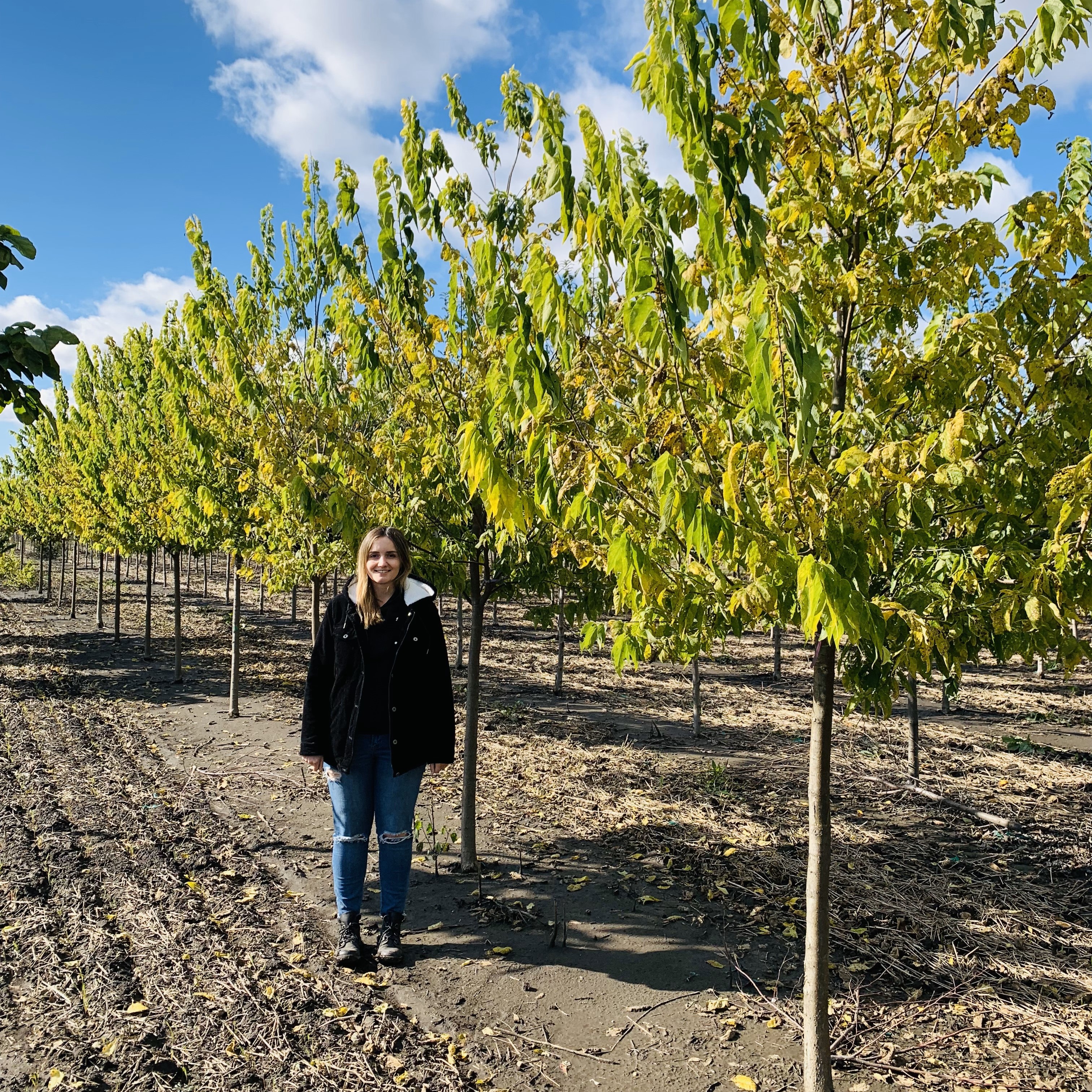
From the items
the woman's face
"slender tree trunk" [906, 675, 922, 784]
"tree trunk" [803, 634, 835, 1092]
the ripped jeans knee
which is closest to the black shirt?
the woman's face

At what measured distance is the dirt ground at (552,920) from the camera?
3328 millimetres

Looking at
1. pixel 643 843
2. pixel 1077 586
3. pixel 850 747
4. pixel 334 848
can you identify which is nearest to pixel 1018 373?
pixel 1077 586

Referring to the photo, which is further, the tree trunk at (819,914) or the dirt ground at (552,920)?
the dirt ground at (552,920)

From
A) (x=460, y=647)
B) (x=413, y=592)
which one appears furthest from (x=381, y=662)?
(x=460, y=647)

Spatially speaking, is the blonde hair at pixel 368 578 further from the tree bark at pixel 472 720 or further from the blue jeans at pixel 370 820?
the tree bark at pixel 472 720

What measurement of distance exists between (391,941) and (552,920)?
1064 millimetres

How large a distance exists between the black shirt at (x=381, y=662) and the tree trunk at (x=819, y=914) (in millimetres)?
2153

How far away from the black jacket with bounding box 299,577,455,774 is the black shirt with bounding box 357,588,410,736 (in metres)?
0.03

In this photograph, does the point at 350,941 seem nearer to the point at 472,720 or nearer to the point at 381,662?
the point at 381,662

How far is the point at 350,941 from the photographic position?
3988 millimetres

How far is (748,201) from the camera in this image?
6.84 ft

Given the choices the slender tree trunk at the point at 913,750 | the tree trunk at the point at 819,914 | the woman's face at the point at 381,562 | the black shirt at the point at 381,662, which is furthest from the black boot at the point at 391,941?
the slender tree trunk at the point at 913,750

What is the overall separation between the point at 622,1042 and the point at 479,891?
1.67 metres

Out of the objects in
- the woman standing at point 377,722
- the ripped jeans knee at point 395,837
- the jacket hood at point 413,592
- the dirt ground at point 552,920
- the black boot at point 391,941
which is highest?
the jacket hood at point 413,592
